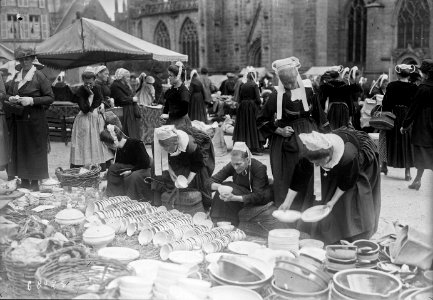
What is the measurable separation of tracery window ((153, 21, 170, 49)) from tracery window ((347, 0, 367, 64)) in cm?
1602

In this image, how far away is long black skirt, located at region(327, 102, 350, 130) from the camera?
31.2ft

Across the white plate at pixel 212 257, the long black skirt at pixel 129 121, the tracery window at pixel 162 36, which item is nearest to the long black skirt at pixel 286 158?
the white plate at pixel 212 257

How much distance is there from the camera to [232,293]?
10.5 feet

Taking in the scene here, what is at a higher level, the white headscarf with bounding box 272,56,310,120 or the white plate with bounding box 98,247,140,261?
the white headscarf with bounding box 272,56,310,120

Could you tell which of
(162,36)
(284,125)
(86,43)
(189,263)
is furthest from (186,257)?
(162,36)

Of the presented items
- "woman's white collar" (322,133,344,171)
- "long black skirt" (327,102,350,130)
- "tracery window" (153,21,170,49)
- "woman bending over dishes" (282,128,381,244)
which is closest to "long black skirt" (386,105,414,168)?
"long black skirt" (327,102,350,130)

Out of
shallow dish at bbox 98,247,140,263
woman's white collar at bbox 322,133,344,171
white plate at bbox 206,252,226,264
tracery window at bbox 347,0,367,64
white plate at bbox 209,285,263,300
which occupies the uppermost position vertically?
tracery window at bbox 347,0,367,64

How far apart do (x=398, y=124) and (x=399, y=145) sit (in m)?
0.34

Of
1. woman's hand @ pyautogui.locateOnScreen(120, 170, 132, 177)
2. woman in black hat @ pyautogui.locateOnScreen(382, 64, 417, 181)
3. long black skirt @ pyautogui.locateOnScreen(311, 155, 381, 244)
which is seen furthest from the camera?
woman in black hat @ pyautogui.locateOnScreen(382, 64, 417, 181)

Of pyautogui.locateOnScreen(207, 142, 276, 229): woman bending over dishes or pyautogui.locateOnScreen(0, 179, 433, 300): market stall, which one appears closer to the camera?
pyautogui.locateOnScreen(0, 179, 433, 300): market stall

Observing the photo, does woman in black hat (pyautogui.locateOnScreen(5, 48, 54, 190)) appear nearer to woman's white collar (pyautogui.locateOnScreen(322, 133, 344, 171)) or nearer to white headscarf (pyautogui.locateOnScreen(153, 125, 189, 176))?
white headscarf (pyautogui.locateOnScreen(153, 125, 189, 176))

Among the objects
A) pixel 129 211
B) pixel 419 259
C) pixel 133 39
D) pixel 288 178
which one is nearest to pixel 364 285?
pixel 419 259

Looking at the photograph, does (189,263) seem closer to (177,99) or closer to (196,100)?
(177,99)

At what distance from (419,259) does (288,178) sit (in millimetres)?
1954
